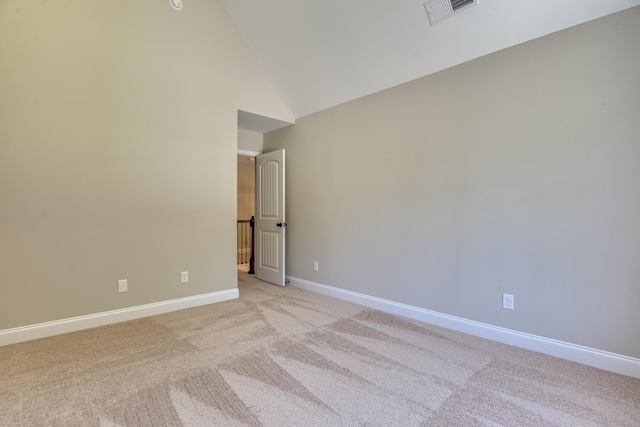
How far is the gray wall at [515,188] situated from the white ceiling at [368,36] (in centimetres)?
12

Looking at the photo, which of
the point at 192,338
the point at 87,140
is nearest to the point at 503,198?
the point at 192,338

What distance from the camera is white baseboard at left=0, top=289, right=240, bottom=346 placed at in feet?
8.21

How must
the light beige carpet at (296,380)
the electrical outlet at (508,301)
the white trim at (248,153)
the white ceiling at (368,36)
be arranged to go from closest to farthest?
the light beige carpet at (296,380), the white ceiling at (368,36), the electrical outlet at (508,301), the white trim at (248,153)

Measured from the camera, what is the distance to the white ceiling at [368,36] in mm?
2271

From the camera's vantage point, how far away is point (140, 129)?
3090 mm

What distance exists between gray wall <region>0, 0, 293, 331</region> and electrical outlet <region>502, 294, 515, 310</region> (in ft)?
9.54

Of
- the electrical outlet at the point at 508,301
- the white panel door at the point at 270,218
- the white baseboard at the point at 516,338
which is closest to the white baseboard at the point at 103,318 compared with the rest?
the white panel door at the point at 270,218

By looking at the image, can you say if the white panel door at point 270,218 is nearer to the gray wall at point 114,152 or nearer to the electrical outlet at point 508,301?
the gray wall at point 114,152

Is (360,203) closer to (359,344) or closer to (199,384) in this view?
(359,344)

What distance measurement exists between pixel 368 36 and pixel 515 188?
1.93 metres

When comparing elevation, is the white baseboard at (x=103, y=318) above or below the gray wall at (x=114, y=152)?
below

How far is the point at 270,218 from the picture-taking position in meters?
4.59

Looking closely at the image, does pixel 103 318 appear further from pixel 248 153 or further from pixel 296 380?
pixel 248 153

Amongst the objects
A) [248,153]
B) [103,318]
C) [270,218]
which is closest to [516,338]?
[270,218]
